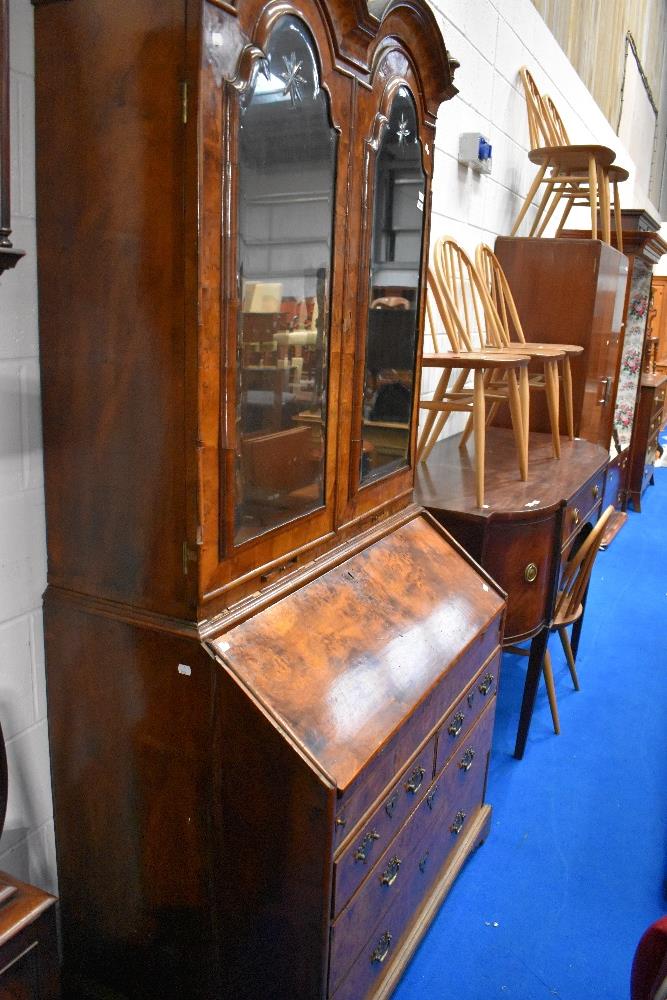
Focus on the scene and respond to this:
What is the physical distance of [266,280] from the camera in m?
1.24

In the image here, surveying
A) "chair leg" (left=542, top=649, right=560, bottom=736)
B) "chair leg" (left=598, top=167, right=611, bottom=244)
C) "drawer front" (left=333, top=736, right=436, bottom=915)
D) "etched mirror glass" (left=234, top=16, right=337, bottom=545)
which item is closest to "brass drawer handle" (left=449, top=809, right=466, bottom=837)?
"drawer front" (left=333, top=736, right=436, bottom=915)

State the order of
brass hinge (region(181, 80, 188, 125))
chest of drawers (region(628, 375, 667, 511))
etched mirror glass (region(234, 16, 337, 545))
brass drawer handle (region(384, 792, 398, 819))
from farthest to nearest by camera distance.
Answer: chest of drawers (region(628, 375, 667, 511)) < brass drawer handle (region(384, 792, 398, 819)) < etched mirror glass (region(234, 16, 337, 545)) < brass hinge (region(181, 80, 188, 125))

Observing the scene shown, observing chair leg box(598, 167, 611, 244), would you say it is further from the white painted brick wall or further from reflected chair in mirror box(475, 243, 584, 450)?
the white painted brick wall

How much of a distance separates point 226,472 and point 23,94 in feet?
2.17

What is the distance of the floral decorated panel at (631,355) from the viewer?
5.10 meters

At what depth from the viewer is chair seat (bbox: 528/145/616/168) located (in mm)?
3742

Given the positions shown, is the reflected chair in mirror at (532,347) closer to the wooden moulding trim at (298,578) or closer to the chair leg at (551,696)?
the chair leg at (551,696)

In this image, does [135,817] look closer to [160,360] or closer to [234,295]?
[160,360]

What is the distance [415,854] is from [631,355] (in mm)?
4324

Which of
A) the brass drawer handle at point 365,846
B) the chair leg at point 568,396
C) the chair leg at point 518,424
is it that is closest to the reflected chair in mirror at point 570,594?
the chair leg at point 518,424

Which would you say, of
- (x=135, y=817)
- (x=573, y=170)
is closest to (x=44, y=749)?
(x=135, y=817)

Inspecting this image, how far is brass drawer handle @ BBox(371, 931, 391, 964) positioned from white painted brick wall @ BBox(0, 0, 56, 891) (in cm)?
64

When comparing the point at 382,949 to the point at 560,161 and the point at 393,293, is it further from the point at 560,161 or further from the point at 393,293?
the point at 560,161

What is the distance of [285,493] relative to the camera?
141cm
